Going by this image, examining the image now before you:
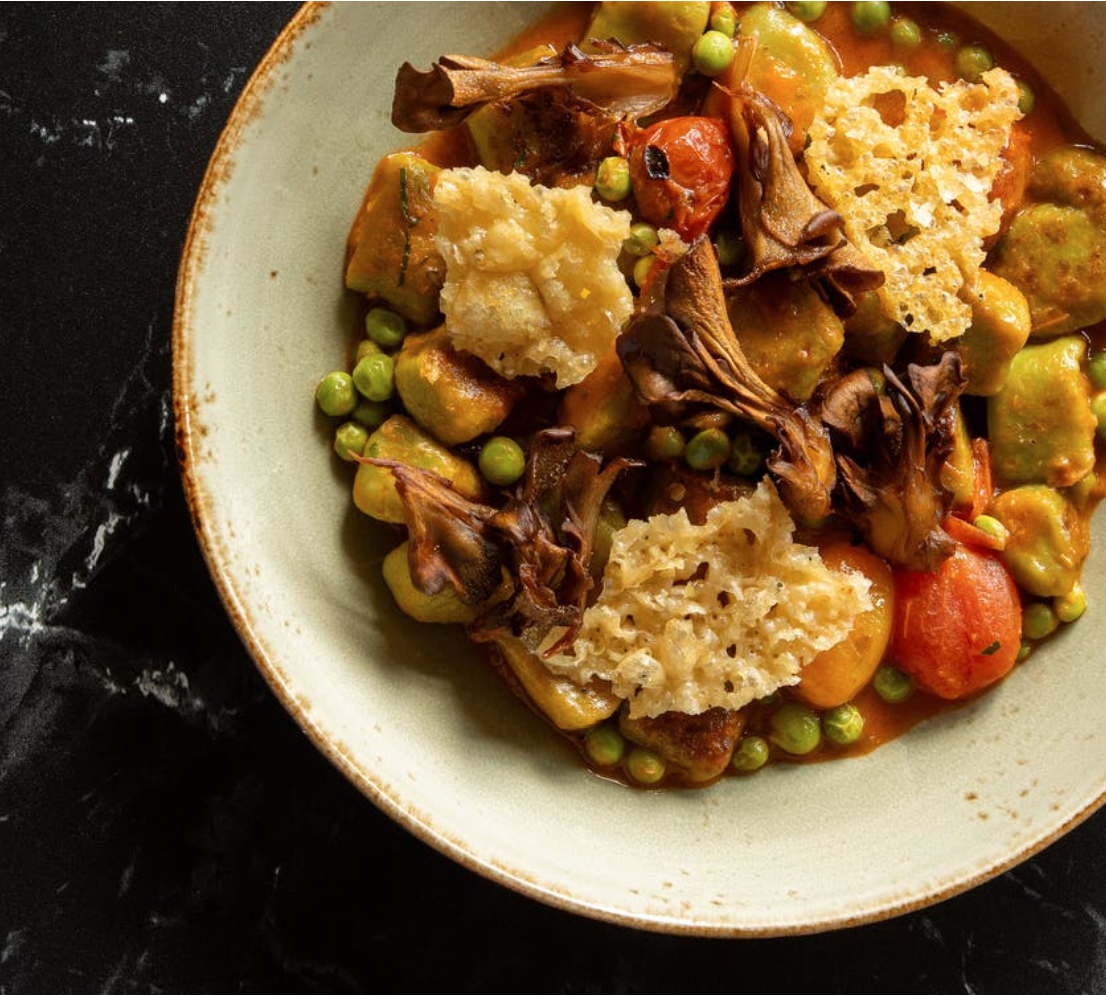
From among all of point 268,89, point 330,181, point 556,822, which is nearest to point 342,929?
point 556,822

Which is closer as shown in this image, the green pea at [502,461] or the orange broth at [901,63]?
the green pea at [502,461]

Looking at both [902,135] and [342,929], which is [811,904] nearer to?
[342,929]

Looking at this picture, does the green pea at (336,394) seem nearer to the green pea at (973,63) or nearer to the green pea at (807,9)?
the green pea at (807,9)

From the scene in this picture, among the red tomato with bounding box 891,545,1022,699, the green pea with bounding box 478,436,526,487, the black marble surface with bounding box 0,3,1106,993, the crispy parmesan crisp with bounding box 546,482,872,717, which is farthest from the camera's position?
the black marble surface with bounding box 0,3,1106,993

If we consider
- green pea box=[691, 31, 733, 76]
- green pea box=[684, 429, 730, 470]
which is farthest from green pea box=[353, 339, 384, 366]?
green pea box=[691, 31, 733, 76]

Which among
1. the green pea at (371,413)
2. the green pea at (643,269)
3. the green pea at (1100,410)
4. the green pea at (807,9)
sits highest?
the green pea at (807,9)

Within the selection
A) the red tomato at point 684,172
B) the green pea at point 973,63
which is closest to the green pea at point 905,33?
the green pea at point 973,63

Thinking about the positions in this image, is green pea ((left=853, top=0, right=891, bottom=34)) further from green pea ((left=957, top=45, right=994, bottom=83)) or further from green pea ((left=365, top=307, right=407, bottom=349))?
green pea ((left=365, top=307, right=407, bottom=349))
